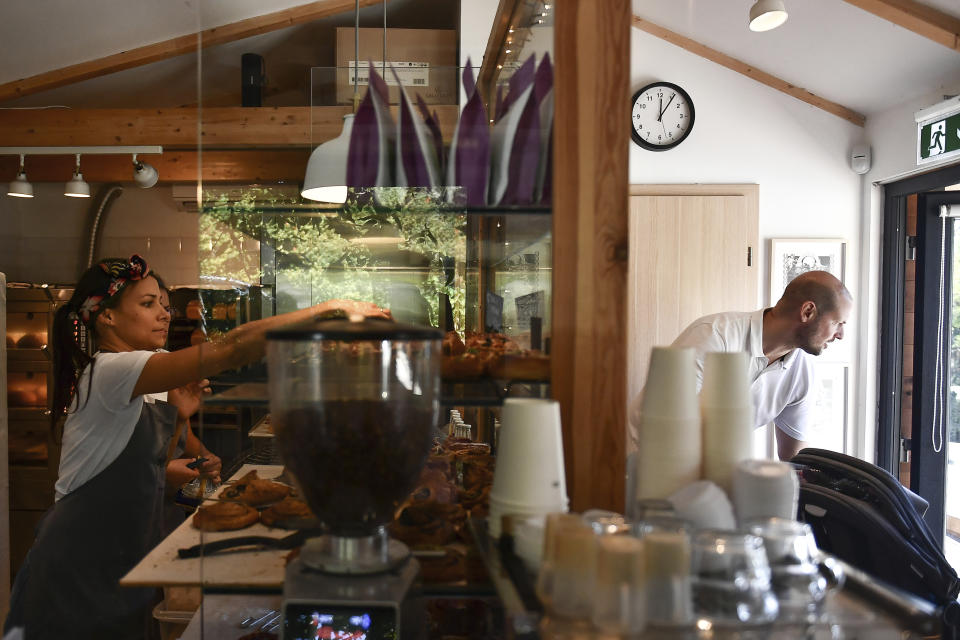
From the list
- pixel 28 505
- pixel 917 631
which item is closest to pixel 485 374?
pixel 917 631

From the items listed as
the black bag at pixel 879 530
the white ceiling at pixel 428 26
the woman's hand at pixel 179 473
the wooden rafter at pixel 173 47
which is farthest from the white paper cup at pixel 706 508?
the wooden rafter at pixel 173 47

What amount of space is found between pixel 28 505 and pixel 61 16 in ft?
10.3

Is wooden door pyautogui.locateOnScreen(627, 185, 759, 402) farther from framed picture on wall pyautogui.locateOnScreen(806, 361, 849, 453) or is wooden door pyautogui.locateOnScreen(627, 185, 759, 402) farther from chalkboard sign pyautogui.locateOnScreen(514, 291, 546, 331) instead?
chalkboard sign pyautogui.locateOnScreen(514, 291, 546, 331)

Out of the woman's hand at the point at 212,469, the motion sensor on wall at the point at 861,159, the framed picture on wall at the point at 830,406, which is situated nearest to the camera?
the woman's hand at the point at 212,469

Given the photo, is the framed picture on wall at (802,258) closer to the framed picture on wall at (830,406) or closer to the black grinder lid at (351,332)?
the framed picture on wall at (830,406)

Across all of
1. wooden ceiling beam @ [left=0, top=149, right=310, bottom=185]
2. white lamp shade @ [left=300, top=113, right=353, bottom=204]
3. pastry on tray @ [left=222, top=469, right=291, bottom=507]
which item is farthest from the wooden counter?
wooden ceiling beam @ [left=0, top=149, right=310, bottom=185]

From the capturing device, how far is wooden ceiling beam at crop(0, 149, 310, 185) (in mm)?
4980

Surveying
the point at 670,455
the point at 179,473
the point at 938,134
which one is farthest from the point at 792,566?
the point at 938,134

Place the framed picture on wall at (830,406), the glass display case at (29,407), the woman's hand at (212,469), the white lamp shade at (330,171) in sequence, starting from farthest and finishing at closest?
the glass display case at (29,407) < the framed picture on wall at (830,406) < the woman's hand at (212,469) < the white lamp shade at (330,171)

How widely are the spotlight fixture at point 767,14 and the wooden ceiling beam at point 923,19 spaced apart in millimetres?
281

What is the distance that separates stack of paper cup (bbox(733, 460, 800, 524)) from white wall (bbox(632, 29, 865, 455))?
3341mm

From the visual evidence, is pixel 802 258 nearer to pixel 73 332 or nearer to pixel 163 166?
pixel 73 332

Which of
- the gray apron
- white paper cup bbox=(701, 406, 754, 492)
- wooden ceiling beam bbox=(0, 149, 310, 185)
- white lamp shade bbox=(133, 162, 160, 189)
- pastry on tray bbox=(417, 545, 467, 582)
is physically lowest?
the gray apron

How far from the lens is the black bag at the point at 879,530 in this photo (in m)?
2.03
